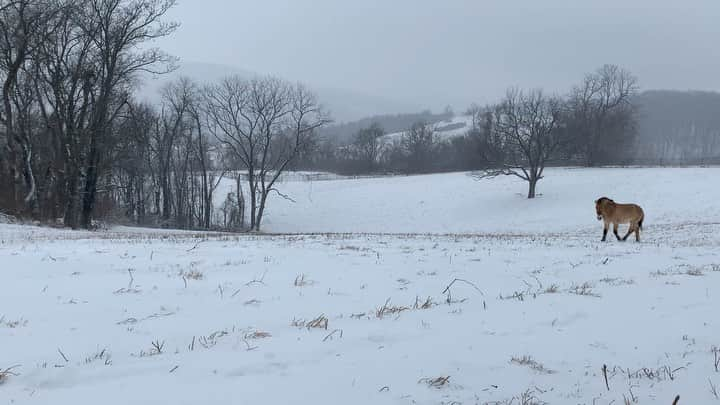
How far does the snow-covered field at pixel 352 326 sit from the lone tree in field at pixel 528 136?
135 feet

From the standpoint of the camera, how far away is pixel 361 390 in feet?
11.9

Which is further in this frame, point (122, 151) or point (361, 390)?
point (122, 151)

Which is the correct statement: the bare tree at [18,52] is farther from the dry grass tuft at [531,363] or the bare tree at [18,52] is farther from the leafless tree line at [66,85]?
the dry grass tuft at [531,363]

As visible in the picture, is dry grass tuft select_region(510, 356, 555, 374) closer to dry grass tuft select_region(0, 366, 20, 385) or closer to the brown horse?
dry grass tuft select_region(0, 366, 20, 385)

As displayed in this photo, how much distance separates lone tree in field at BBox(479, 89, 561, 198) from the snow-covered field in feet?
135

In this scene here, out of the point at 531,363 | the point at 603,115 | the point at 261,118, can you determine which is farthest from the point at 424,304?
the point at 603,115

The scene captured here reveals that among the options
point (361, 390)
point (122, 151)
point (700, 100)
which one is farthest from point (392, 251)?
point (700, 100)

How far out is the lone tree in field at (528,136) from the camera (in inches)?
1980

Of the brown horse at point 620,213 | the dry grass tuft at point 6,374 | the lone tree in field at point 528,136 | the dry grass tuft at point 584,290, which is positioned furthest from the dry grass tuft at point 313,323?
the lone tree in field at point 528,136

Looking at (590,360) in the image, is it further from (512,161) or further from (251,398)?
(512,161)

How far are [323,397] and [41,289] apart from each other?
4966mm

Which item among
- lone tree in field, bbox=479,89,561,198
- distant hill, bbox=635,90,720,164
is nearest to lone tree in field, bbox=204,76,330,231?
lone tree in field, bbox=479,89,561,198

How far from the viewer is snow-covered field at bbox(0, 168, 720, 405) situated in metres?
3.68

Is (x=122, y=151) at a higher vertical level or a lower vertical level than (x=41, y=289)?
higher
